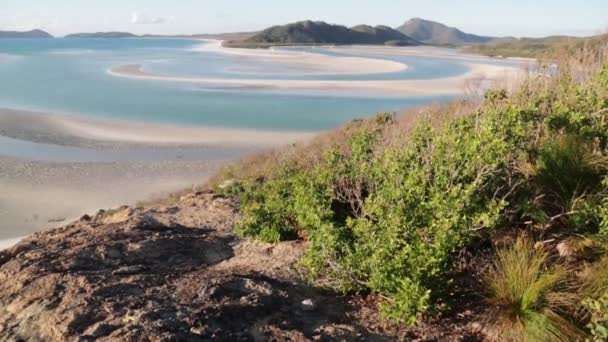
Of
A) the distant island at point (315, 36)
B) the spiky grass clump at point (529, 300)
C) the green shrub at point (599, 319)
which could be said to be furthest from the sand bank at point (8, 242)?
the distant island at point (315, 36)

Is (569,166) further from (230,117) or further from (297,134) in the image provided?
(230,117)

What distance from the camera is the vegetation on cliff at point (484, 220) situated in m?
4.12

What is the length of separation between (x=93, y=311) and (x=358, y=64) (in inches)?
2297

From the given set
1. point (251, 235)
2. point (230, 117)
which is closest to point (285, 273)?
point (251, 235)

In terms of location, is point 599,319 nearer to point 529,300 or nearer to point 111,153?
point 529,300

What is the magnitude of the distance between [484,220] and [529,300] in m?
0.65

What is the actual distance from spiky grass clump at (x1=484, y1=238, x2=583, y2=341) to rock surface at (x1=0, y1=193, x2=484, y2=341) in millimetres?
439

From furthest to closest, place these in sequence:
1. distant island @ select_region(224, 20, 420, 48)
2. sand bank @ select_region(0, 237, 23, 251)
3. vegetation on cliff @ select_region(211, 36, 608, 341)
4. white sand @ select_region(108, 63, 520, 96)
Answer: distant island @ select_region(224, 20, 420, 48) < white sand @ select_region(108, 63, 520, 96) < sand bank @ select_region(0, 237, 23, 251) < vegetation on cliff @ select_region(211, 36, 608, 341)

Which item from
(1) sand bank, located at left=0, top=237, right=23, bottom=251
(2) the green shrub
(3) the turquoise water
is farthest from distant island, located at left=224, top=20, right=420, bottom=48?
(2) the green shrub

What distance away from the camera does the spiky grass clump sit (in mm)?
3902

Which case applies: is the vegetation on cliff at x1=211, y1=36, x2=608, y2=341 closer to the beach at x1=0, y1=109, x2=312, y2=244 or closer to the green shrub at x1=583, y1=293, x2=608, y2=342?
the green shrub at x1=583, y1=293, x2=608, y2=342

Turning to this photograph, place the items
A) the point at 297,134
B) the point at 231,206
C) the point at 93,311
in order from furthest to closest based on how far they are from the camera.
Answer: the point at 297,134, the point at 231,206, the point at 93,311

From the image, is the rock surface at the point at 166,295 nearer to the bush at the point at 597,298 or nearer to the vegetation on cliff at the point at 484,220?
the vegetation on cliff at the point at 484,220

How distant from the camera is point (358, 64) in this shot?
6066 centimetres
